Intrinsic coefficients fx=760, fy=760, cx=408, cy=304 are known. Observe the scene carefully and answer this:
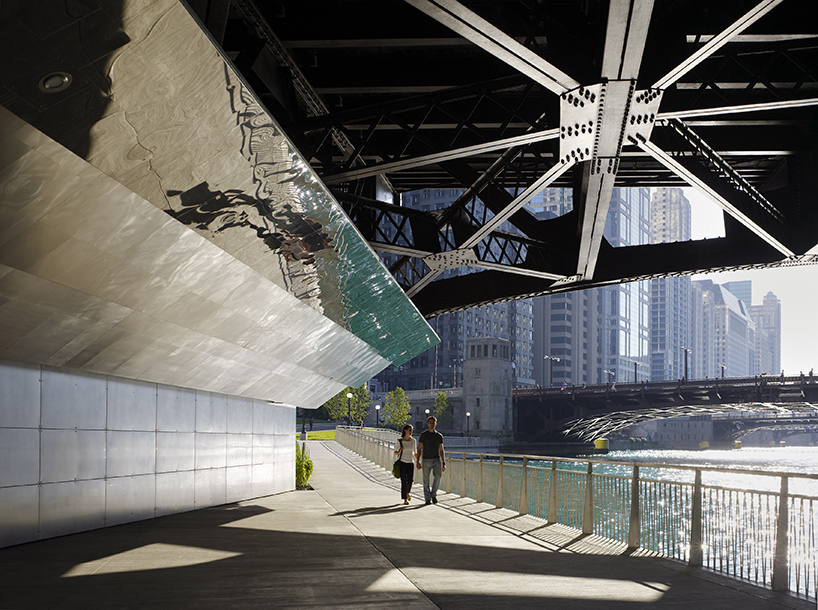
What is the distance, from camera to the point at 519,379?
6801 inches

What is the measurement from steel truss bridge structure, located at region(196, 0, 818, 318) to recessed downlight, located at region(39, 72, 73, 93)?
2181 mm

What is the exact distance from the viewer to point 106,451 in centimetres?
1229

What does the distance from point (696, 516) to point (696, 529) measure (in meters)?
0.18

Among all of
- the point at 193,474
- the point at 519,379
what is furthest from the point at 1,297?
the point at 519,379

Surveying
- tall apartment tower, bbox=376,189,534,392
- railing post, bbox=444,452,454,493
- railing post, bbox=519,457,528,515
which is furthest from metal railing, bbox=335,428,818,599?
tall apartment tower, bbox=376,189,534,392

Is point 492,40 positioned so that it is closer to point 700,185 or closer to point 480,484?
point 700,185

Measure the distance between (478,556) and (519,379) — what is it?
6498 inches

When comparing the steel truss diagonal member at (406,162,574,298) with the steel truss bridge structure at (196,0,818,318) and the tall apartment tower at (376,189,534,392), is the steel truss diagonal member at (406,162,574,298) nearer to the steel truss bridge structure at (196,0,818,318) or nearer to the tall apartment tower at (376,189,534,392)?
the steel truss bridge structure at (196,0,818,318)

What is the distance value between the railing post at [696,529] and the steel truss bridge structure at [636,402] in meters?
75.2

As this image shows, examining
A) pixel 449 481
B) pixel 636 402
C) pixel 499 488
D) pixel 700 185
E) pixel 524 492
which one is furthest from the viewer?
pixel 636 402

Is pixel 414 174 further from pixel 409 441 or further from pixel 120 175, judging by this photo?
pixel 120 175

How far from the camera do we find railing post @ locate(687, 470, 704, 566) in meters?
9.54

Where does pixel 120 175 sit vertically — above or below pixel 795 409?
above

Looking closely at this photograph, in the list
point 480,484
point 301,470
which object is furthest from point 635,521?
point 301,470
